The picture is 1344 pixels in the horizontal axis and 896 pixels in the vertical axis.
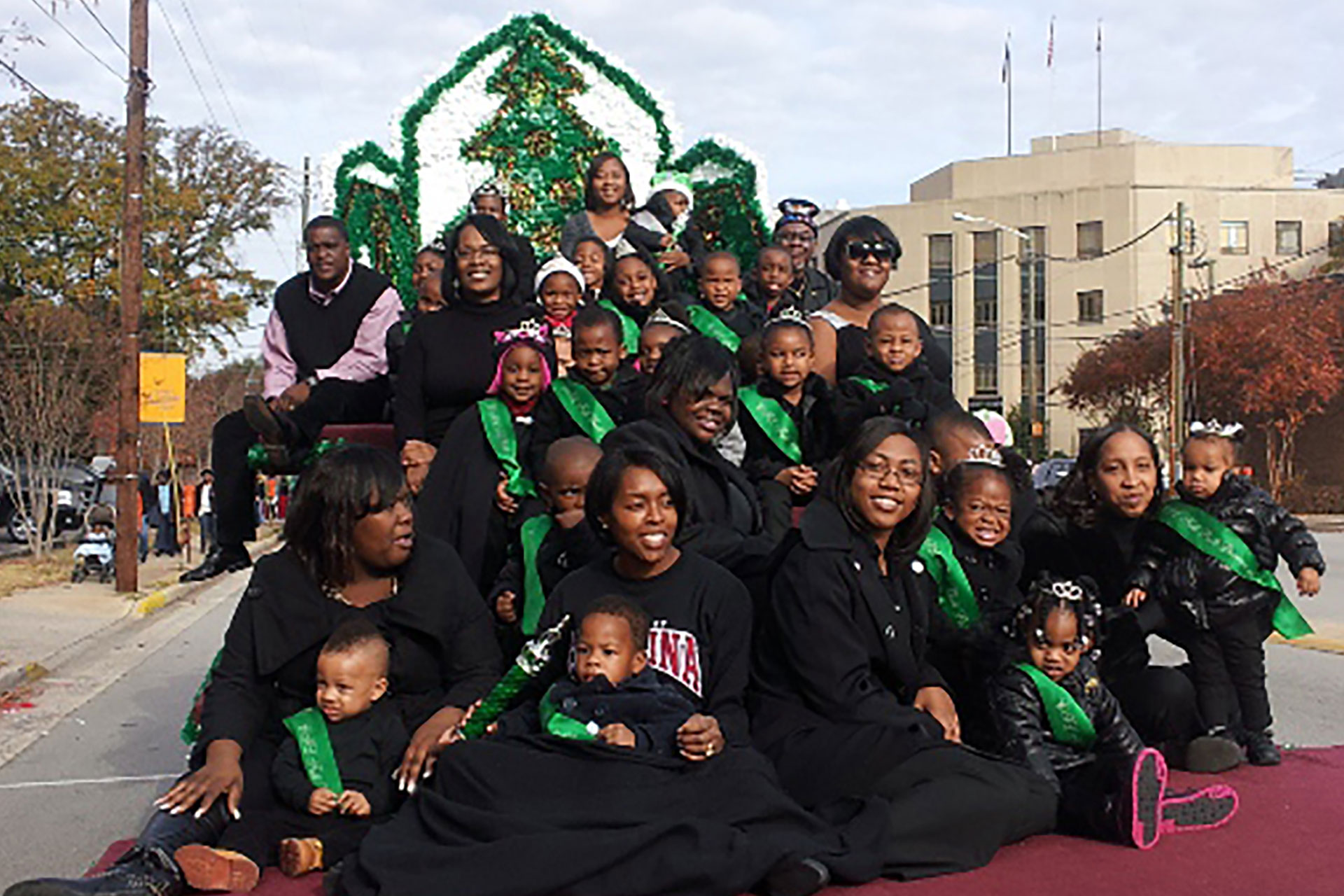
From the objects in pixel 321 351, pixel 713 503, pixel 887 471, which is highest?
pixel 321 351

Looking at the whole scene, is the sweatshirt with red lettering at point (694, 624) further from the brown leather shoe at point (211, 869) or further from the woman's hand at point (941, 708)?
the brown leather shoe at point (211, 869)

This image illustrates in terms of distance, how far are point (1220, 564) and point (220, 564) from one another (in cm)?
448

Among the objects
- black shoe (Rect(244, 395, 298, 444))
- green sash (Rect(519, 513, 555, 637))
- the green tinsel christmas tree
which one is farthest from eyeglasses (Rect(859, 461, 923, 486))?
the green tinsel christmas tree

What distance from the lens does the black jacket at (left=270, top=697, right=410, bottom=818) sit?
4.13 meters

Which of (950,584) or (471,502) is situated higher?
(471,502)

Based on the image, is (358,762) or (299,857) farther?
(358,762)

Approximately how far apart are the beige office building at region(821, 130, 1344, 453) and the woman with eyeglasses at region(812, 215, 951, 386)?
44073 millimetres

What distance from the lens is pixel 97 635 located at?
13891 mm

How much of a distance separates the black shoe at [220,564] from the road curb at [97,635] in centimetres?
16

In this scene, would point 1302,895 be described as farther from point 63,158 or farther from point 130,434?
point 63,158

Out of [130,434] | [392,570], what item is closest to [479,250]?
[392,570]

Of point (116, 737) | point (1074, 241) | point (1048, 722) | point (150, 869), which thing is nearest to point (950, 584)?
point (1048, 722)

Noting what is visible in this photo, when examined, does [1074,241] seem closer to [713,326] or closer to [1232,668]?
[713,326]

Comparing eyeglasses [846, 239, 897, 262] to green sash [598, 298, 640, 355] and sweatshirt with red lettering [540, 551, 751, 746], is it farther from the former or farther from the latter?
sweatshirt with red lettering [540, 551, 751, 746]
